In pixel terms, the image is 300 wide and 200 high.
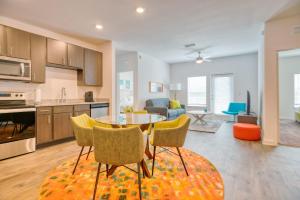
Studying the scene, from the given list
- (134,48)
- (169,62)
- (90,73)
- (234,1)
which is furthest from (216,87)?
(90,73)

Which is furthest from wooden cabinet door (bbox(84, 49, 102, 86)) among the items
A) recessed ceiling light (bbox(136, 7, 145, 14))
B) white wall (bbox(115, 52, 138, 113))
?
recessed ceiling light (bbox(136, 7, 145, 14))

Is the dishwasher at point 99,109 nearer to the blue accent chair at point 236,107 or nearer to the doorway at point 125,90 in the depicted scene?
the doorway at point 125,90

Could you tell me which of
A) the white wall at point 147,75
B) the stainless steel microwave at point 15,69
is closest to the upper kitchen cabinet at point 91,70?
the stainless steel microwave at point 15,69

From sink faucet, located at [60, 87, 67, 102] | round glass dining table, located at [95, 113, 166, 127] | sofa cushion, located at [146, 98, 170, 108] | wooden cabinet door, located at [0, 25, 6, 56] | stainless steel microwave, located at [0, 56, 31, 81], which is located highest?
wooden cabinet door, located at [0, 25, 6, 56]

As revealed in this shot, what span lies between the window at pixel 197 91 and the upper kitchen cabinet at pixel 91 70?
4620mm

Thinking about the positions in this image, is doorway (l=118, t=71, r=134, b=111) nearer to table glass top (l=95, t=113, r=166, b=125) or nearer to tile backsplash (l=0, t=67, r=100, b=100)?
tile backsplash (l=0, t=67, r=100, b=100)

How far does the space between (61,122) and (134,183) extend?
2.49m

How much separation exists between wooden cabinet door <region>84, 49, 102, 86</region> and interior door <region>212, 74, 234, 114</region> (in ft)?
16.5

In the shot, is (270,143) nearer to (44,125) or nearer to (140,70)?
(140,70)

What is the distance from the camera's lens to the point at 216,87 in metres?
7.27

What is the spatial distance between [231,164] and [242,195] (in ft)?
2.74

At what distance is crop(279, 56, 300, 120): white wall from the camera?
21.4 ft

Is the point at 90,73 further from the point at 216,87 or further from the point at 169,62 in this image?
the point at 216,87

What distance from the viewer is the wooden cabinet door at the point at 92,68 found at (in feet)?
14.7
